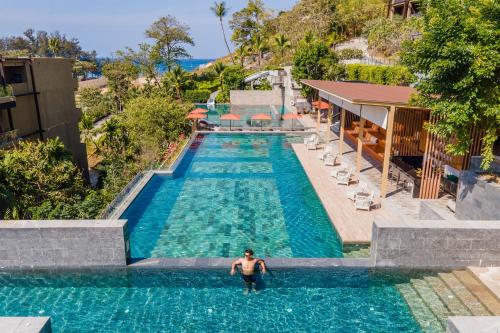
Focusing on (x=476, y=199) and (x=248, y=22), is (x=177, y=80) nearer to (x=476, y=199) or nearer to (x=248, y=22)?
(x=248, y=22)

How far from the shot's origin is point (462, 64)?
32.7 feet

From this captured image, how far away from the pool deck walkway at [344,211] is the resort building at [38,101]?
1488 cm

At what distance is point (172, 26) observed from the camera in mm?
59688

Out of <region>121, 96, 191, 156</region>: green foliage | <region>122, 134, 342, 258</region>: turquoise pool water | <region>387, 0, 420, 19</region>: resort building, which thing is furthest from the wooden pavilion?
<region>387, 0, 420, 19</region>: resort building

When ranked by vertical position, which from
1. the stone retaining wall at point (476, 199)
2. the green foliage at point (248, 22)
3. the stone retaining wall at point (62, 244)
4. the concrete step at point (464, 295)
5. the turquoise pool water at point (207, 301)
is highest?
the green foliage at point (248, 22)

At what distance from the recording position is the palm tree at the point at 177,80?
50969 millimetres

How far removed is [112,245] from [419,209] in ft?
32.0

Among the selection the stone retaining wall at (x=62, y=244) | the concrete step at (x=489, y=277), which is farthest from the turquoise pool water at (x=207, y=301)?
the concrete step at (x=489, y=277)

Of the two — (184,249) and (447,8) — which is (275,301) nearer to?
(184,249)

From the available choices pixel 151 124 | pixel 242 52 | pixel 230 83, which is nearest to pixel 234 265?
pixel 151 124

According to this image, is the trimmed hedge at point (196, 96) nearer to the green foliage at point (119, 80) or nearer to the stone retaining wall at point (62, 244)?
the green foliage at point (119, 80)

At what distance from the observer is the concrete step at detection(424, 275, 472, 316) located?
8008 mm

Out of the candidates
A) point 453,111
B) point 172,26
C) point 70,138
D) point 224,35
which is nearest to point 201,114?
point 70,138

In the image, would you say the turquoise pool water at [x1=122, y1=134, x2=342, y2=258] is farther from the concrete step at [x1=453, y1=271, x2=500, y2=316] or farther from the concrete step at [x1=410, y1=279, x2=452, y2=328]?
Answer: the concrete step at [x1=453, y1=271, x2=500, y2=316]
